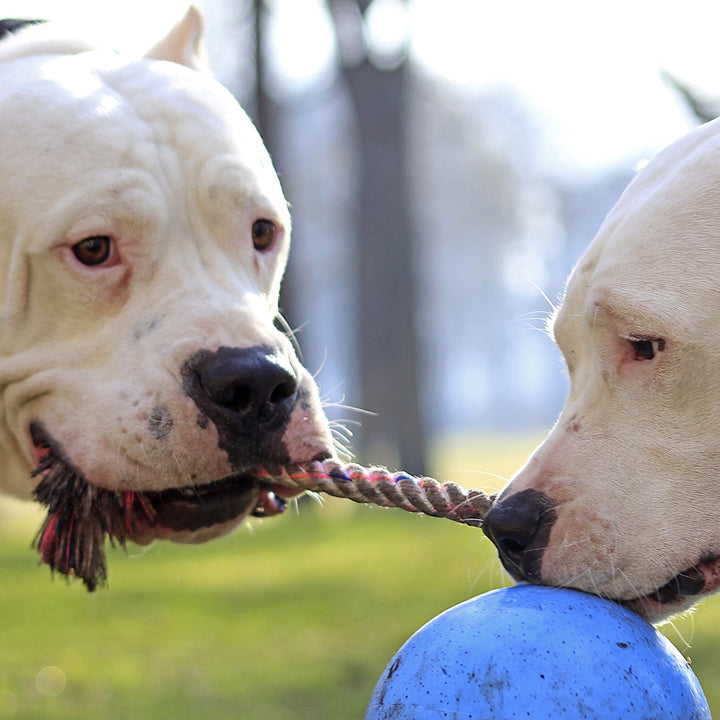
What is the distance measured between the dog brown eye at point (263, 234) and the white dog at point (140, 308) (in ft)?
0.21

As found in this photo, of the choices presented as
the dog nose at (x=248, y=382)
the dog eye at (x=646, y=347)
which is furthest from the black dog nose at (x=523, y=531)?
the dog nose at (x=248, y=382)

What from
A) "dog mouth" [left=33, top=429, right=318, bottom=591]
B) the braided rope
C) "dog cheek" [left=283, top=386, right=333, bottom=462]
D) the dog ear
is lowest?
"dog mouth" [left=33, top=429, right=318, bottom=591]

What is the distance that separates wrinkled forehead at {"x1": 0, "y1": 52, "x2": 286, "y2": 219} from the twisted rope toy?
1.01 m

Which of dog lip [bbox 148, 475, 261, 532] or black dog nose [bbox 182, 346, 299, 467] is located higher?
black dog nose [bbox 182, 346, 299, 467]

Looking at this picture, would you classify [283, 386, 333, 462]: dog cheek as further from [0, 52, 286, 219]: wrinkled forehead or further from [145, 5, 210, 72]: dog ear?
[145, 5, 210, 72]: dog ear

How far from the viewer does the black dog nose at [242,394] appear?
3.34m

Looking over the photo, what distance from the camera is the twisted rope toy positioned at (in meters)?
3.37

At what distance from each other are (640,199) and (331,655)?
3.36 m

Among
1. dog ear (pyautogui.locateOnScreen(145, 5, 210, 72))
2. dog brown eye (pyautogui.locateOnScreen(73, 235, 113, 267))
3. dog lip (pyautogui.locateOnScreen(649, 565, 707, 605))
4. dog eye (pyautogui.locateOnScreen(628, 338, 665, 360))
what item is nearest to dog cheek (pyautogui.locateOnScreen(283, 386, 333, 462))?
dog brown eye (pyautogui.locateOnScreen(73, 235, 113, 267))

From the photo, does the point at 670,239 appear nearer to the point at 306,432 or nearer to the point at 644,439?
the point at 644,439

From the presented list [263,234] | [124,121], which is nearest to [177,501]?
[263,234]

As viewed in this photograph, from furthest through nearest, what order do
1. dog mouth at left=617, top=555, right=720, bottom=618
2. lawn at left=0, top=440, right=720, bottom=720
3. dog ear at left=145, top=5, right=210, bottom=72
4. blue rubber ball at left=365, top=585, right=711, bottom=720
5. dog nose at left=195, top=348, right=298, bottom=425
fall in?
lawn at left=0, top=440, right=720, bottom=720
dog ear at left=145, top=5, right=210, bottom=72
dog nose at left=195, top=348, right=298, bottom=425
dog mouth at left=617, top=555, right=720, bottom=618
blue rubber ball at left=365, top=585, right=711, bottom=720

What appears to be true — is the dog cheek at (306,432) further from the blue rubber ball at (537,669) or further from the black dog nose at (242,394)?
the blue rubber ball at (537,669)

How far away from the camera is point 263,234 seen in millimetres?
4039
